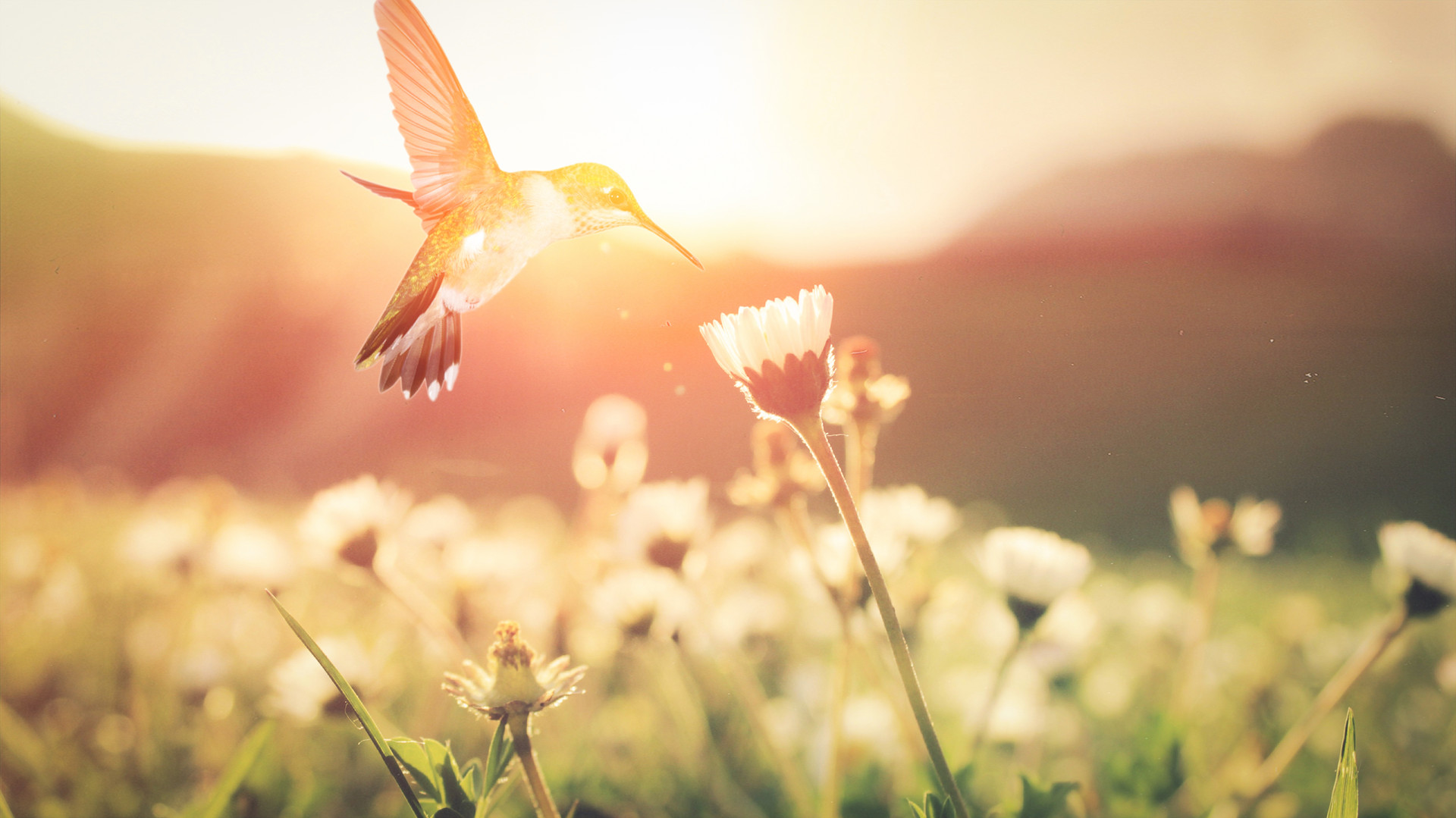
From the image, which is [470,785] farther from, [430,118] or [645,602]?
[430,118]

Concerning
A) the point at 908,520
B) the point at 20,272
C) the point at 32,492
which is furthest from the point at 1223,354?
the point at 32,492

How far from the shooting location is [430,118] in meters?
0.29

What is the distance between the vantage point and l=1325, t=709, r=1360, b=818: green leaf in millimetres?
221

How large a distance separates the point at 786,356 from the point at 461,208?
0.18m

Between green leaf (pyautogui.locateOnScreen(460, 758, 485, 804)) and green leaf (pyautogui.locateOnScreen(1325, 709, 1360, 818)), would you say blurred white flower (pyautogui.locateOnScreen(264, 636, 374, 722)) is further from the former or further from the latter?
green leaf (pyautogui.locateOnScreen(1325, 709, 1360, 818))

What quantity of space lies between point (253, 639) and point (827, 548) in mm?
555

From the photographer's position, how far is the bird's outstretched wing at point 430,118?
28 cm

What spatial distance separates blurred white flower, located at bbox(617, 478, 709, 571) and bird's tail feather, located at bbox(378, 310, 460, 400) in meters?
0.14

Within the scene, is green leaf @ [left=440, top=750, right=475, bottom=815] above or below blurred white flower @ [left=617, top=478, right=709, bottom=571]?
below

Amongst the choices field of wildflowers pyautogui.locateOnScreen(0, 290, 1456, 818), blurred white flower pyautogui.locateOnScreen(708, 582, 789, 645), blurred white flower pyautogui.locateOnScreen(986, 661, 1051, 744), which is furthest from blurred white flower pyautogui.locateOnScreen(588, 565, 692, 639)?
blurred white flower pyautogui.locateOnScreen(986, 661, 1051, 744)

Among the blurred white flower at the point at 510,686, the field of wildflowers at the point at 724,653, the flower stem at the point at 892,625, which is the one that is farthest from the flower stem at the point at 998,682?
the blurred white flower at the point at 510,686

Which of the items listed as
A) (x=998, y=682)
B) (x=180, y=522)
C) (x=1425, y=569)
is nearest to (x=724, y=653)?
(x=998, y=682)

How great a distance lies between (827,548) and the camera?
Answer: 407mm

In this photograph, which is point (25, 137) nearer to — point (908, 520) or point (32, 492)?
point (32, 492)
